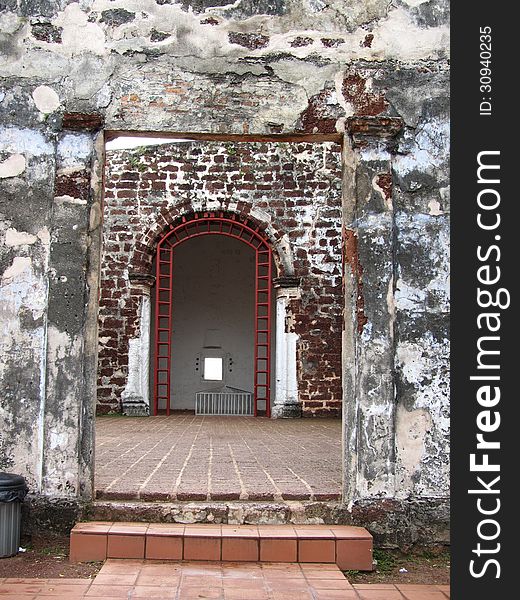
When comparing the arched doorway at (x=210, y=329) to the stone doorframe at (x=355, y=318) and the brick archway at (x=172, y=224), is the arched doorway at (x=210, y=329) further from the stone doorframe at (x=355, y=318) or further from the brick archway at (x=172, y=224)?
the stone doorframe at (x=355, y=318)

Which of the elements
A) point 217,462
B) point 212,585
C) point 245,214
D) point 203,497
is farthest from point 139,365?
point 212,585

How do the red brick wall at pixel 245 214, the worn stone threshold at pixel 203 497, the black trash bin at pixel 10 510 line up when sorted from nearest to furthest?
1. the black trash bin at pixel 10 510
2. the worn stone threshold at pixel 203 497
3. the red brick wall at pixel 245 214

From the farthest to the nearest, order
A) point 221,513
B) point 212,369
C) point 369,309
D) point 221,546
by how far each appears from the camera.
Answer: point 212,369, point 369,309, point 221,513, point 221,546

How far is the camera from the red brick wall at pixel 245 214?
1248cm

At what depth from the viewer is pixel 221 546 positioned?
416 cm

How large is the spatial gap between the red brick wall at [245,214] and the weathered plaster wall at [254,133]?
785 cm

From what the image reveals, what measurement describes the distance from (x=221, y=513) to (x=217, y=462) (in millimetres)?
1768

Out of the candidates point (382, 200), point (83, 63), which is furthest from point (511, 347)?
point (83, 63)

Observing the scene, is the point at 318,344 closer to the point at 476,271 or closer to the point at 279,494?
the point at 279,494

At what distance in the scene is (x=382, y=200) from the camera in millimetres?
4656

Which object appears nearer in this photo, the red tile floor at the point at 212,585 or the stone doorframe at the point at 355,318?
the red tile floor at the point at 212,585

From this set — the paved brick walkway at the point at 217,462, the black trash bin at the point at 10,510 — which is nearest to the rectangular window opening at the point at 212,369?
the paved brick walkway at the point at 217,462

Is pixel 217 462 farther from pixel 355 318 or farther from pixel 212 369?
pixel 212 369

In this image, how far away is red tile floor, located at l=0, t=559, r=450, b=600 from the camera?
3.60 m
